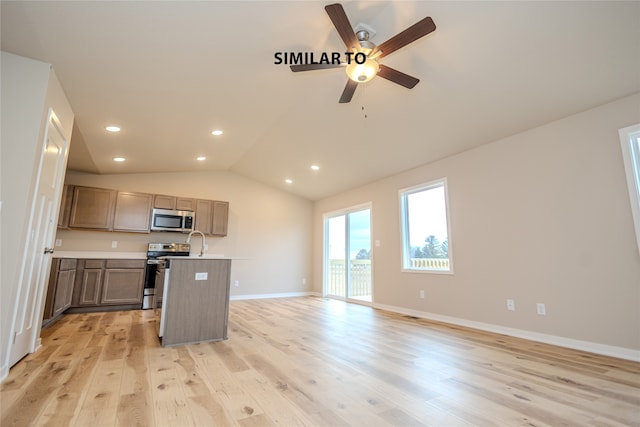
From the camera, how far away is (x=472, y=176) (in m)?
4.01

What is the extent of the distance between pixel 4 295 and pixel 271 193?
17.3 ft

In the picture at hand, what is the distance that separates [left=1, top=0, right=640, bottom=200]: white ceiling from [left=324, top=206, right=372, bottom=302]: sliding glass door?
84.6 inches

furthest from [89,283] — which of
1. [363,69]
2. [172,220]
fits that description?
[363,69]

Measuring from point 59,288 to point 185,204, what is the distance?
237cm

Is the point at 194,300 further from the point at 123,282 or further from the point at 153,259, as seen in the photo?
the point at 153,259

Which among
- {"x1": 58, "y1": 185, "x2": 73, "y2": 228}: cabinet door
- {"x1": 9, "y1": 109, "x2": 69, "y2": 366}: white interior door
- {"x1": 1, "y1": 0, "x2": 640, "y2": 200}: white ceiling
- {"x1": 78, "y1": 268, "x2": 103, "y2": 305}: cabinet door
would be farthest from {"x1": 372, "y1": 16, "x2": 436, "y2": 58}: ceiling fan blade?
{"x1": 58, "y1": 185, "x2": 73, "y2": 228}: cabinet door

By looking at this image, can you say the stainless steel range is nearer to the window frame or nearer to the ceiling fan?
the ceiling fan

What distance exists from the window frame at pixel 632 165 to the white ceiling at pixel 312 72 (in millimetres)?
370

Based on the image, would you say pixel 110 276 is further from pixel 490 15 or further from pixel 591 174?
pixel 591 174

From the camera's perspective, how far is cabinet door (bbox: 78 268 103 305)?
4500mm

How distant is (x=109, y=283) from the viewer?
4.69 metres

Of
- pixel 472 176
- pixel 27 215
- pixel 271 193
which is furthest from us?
pixel 271 193

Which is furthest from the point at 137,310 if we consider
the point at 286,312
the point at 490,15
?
the point at 490,15

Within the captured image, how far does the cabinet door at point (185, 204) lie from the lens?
18.5 feet
